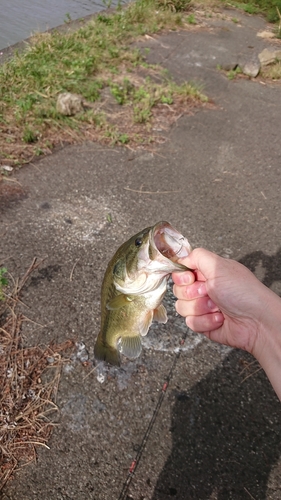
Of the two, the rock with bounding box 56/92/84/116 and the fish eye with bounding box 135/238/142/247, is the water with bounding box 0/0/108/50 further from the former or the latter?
the fish eye with bounding box 135/238/142/247

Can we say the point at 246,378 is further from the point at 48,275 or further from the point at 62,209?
the point at 62,209

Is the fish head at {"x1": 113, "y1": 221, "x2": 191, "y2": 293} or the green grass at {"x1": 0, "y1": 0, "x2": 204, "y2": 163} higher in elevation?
the fish head at {"x1": 113, "y1": 221, "x2": 191, "y2": 293}

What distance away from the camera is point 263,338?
2.13 metres

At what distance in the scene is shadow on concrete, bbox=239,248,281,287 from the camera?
12.9ft

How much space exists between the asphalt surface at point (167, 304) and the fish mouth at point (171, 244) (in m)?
1.36

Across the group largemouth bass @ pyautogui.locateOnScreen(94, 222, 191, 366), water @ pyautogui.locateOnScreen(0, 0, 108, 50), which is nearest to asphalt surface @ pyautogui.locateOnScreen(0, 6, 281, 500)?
largemouth bass @ pyautogui.locateOnScreen(94, 222, 191, 366)

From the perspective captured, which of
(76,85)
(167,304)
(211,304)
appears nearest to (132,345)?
(211,304)

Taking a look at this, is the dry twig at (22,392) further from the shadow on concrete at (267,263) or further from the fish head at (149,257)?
the shadow on concrete at (267,263)

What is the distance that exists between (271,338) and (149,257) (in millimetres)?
721

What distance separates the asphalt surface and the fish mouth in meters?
1.36

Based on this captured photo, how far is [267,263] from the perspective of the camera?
13.4 ft

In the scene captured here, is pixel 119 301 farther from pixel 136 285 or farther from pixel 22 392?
pixel 22 392

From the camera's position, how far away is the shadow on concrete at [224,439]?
2.58 metres

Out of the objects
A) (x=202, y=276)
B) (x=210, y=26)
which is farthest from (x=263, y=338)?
(x=210, y=26)
